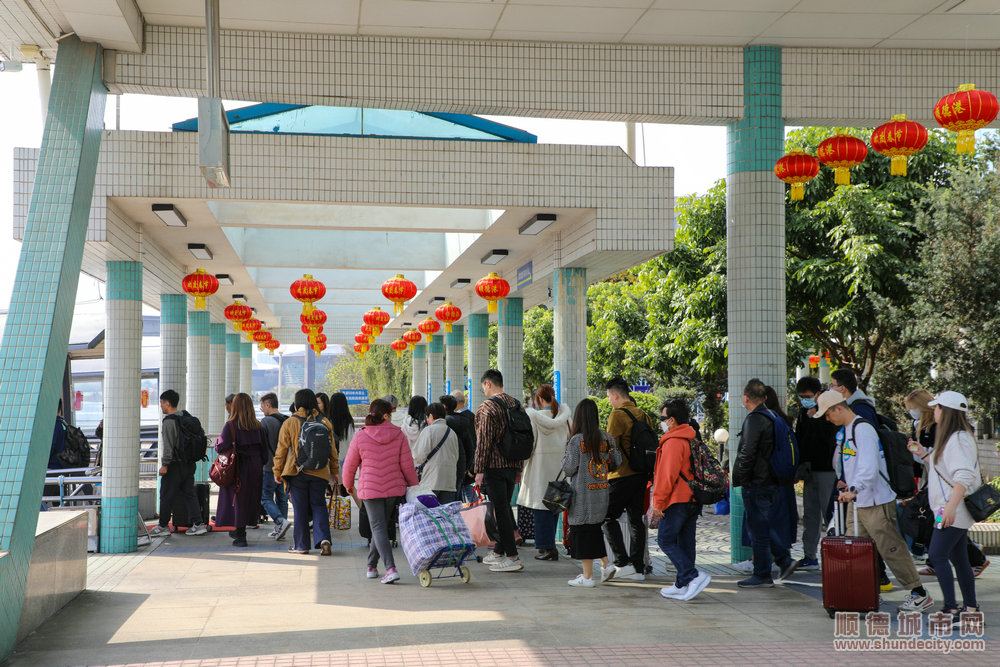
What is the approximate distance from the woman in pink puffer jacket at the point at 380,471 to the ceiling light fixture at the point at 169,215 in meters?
3.11

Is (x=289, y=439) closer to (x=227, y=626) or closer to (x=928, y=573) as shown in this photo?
(x=227, y=626)

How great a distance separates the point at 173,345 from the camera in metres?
12.3

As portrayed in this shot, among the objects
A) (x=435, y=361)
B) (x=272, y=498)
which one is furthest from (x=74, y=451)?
(x=435, y=361)

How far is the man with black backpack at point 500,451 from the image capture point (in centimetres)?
782

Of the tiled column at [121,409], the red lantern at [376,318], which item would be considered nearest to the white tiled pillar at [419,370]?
the red lantern at [376,318]

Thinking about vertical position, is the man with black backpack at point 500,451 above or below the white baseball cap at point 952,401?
below

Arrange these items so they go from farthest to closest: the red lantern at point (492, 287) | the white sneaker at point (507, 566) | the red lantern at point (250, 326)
A: the red lantern at point (250, 326), the red lantern at point (492, 287), the white sneaker at point (507, 566)

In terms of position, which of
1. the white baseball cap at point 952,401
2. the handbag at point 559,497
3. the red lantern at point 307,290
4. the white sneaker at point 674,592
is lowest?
the white sneaker at point 674,592

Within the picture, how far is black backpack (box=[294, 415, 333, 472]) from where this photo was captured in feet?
27.1

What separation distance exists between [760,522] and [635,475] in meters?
1.03

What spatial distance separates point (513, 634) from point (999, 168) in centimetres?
1251

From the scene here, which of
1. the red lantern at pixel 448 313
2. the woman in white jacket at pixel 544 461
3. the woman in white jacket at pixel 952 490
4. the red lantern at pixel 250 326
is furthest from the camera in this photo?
the red lantern at pixel 250 326

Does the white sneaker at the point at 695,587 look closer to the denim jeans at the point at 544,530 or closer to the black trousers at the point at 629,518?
the black trousers at the point at 629,518

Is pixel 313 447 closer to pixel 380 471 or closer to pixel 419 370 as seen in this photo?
pixel 380 471
